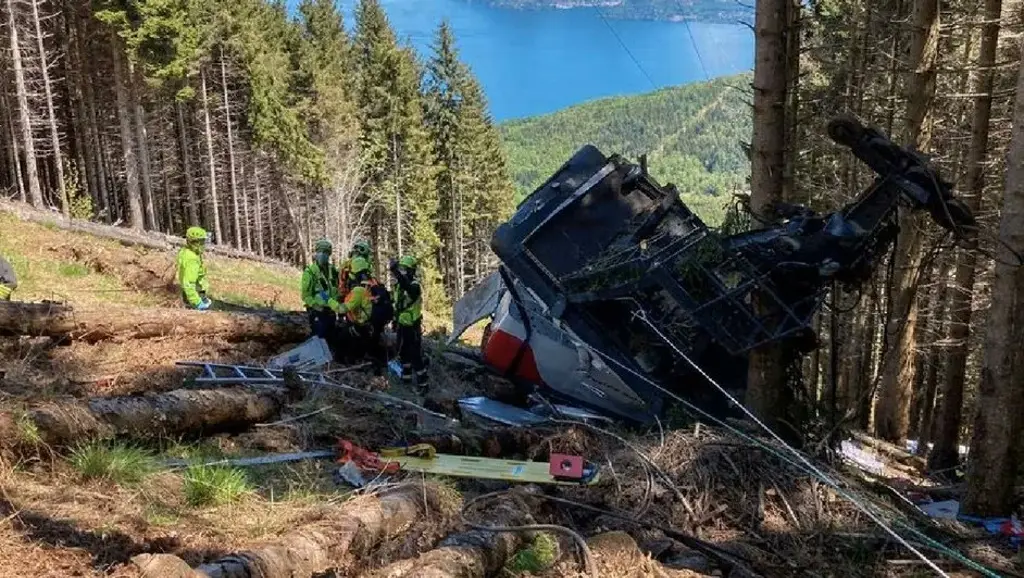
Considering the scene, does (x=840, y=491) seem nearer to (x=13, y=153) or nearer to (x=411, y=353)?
(x=411, y=353)

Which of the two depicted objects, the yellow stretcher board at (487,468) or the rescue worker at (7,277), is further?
the rescue worker at (7,277)

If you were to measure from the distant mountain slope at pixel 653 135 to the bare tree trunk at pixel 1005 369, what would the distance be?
185ft

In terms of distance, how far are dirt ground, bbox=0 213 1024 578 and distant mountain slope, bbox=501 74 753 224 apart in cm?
5593

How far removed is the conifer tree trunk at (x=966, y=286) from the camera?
11016 millimetres

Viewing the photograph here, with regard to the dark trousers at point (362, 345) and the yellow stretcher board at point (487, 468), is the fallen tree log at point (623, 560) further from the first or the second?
the dark trousers at point (362, 345)

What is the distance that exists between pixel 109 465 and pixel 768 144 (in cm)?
592

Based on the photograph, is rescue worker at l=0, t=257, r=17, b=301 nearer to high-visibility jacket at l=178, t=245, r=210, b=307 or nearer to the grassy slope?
the grassy slope

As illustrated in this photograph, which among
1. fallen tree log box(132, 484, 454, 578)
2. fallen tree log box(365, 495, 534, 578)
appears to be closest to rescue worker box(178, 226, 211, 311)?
fallen tree log box(132, 484, 454, 578)

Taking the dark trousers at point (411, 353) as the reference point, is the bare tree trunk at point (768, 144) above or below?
above

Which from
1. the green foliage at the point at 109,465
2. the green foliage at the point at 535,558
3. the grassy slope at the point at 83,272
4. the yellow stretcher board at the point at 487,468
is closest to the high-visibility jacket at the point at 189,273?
the grassy slope at the point at 83,272

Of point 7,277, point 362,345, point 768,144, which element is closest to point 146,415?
point 362,345

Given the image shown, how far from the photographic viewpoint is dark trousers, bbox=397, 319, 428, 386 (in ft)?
34.2

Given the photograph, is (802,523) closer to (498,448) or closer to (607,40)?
(498,448)

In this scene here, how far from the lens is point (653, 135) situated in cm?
10156
